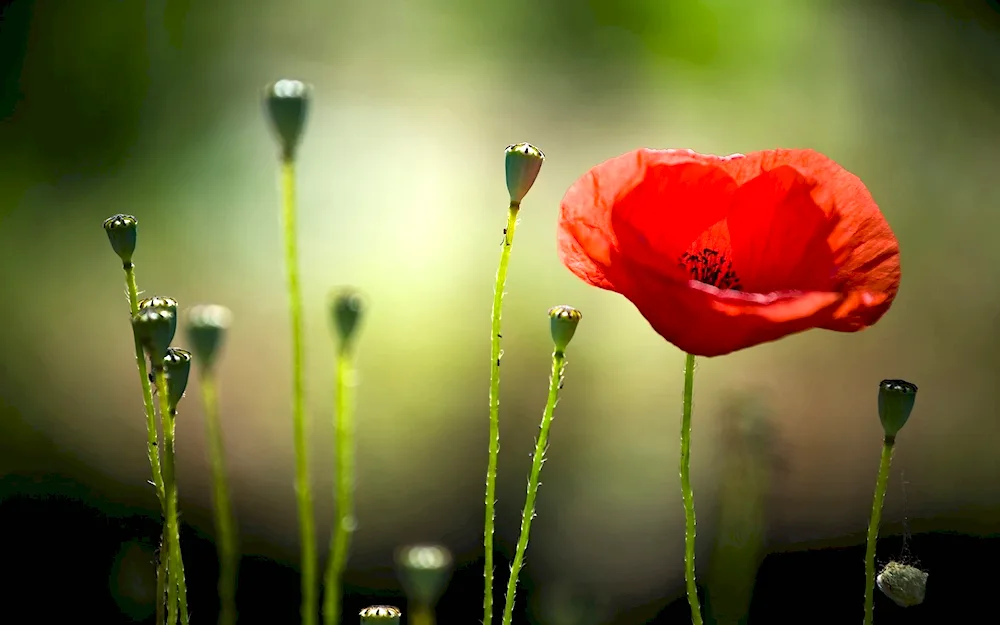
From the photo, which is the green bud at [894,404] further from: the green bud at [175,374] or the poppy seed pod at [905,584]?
the green bud at [175,374]

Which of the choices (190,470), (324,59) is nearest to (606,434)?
(190,470)

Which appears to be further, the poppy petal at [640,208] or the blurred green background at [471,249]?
the blurred green background at [471,249]

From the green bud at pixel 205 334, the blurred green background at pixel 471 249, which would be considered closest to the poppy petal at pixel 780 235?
the green bud at pixel 205 334

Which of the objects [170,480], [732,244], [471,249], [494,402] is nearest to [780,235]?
[732,244]

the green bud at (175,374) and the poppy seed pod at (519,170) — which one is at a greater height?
the poppy seed pod at (519,170)

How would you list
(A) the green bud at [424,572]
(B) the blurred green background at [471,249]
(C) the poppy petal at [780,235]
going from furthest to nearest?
(B) the blurred green background at [471,249] < (C) the poppy petal at [780,235] < (A) the green bud at [424,572]

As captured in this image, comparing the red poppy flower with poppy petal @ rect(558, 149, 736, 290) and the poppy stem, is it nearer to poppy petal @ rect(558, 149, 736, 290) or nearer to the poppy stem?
poppy petal @ rect(558, 149, 736, 290)
